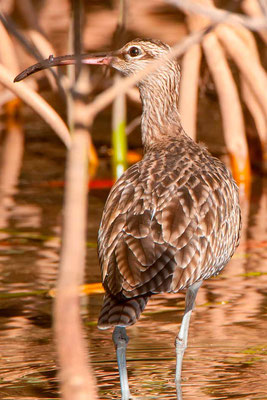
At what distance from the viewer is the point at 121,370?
500 centimetres

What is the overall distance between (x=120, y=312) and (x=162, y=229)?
1.61 feet

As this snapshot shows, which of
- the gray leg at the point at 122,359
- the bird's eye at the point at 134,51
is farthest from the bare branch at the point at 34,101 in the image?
the gray leg at the point at 122,359

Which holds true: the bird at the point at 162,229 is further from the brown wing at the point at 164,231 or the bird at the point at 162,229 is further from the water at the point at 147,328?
the water at the point at 147,328

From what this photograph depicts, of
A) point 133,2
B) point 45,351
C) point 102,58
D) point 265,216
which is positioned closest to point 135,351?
point 45,351

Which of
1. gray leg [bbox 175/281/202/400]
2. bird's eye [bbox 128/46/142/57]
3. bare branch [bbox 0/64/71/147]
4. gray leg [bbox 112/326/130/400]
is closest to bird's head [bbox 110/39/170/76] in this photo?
bird's eye [bbox 128/46/142/57]

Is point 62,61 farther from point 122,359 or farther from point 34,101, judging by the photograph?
point 34,101

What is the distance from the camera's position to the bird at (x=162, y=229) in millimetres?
4684

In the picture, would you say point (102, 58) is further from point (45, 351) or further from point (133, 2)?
point (133, 2)

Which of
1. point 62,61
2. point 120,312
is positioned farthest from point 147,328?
point 62,61

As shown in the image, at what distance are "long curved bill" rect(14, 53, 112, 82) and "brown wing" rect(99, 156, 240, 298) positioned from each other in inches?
24.9

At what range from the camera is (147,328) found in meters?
6.16

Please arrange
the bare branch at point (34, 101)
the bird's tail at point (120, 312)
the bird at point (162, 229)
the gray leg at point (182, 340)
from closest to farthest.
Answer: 1. the bird's tail at point (120, 312)
2. the bird at point (162, 229)
3. the gray leg at point (182, 340)
4. the bare branch at point (34, 101)

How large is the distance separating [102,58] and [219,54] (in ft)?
13.4

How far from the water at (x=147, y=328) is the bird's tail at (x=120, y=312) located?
2.10 ft
